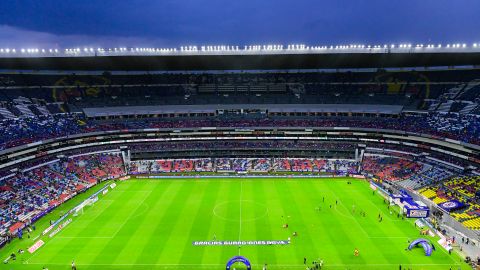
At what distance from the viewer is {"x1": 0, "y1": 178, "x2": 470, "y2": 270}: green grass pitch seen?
104ft

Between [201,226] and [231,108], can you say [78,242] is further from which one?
[231,108]

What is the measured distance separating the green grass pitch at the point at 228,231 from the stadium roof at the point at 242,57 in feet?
88.1

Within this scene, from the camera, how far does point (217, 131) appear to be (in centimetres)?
7569

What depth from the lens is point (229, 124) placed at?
76688mm

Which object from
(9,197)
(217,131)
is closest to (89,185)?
(9,197)

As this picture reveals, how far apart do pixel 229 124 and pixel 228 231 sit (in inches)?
1608

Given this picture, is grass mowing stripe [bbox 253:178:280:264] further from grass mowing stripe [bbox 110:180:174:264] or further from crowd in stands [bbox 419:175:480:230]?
crowd in stands [bbox 419:175:480:230]

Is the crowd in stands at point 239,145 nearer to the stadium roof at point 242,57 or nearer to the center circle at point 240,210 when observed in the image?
the stadium roof at point 242,57

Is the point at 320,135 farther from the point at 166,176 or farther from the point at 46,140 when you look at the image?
the point at 46,140

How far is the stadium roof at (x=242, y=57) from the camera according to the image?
209 ft

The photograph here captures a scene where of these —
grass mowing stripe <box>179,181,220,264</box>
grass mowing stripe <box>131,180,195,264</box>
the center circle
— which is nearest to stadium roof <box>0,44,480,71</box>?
grass mowing stripe <box>179,181,220,264</box>

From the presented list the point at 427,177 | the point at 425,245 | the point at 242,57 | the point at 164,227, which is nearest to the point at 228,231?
the point at 164,227

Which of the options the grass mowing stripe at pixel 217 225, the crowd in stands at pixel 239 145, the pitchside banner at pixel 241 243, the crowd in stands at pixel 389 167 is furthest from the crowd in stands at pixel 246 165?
the pitchside banner at pixel 241 243

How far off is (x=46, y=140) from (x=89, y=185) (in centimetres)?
1346
